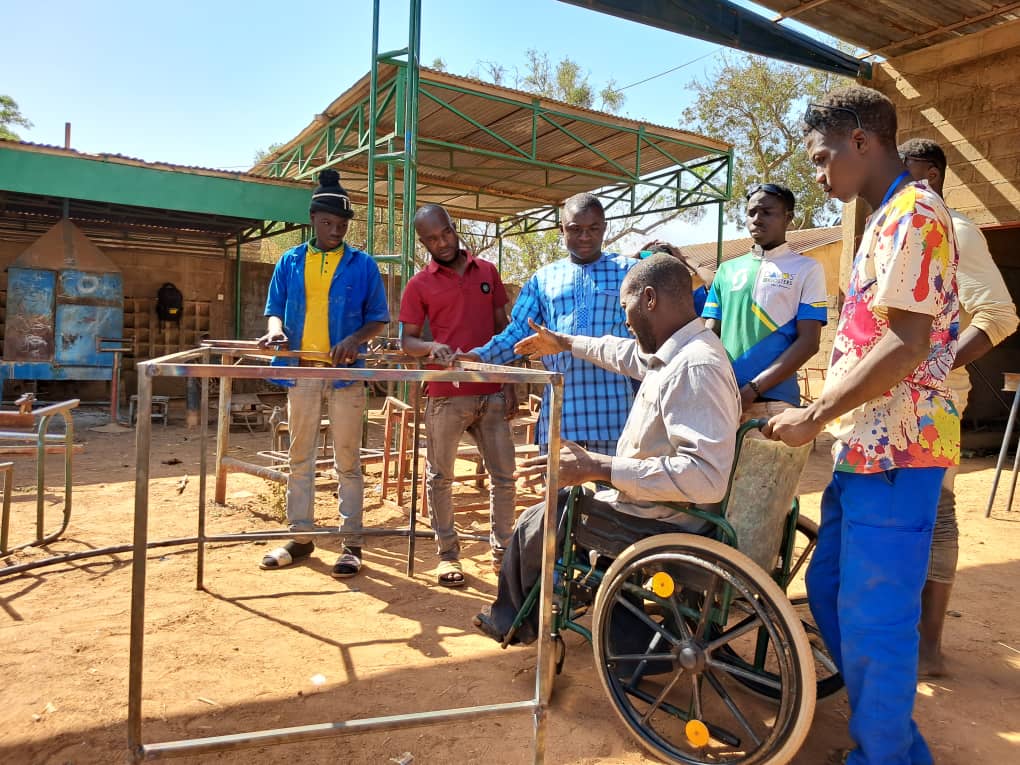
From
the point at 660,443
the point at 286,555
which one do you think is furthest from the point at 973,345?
the point at 286,555

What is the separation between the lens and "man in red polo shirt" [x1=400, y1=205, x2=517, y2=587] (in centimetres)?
359

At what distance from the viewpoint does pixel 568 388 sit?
3.28 meters

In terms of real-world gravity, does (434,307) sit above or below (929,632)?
above

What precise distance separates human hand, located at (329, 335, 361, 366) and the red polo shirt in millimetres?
328

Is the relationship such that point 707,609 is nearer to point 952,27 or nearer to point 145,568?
point 145,568

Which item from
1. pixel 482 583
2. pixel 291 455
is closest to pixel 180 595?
pixel 291 455

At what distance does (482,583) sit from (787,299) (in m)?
2.07

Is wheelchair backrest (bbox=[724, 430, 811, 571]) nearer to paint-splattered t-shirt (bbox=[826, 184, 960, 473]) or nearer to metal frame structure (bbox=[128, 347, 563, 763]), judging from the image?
paint-splattered t-shirt (bbox=[826, 184, 960, 473])

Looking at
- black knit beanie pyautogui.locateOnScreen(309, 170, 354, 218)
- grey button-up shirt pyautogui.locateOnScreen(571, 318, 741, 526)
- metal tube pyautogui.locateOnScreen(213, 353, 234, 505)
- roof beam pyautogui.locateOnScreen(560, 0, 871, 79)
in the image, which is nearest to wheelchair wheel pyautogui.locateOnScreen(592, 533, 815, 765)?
grey button-up shirt pyautogui.locateOnScreen(571, 318, 741, 526)

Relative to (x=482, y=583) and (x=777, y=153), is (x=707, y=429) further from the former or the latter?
(x=777, y=153)

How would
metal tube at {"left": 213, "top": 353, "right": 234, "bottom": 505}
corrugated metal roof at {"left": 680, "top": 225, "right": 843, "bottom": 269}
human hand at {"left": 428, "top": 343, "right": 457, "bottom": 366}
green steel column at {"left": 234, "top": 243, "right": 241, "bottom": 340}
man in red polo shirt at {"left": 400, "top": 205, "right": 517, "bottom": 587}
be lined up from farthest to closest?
corrugated metal roof at {"left": 680, "top": 225, "right": 843, "bottom": 269}, green steel column at {"left": 234, "top": 243, "right": 241, "bottom": 340}, metal tube at {"left": 213, "top": 353, "right": 234, "bottom": 505}, man in red polo shirt at {"left": 400, "top": 205, "right": 517, "bottom": 587}, human hand at {"left": 428, "top": 343, "right": 457, "bottom": 366}

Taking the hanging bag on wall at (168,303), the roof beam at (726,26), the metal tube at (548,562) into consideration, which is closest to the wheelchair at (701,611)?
the metal tube at (548,562)

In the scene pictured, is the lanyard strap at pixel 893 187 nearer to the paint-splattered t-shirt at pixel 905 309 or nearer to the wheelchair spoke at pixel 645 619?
the paint-splattered t-shirt at pixel 905 309

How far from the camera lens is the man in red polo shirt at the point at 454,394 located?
359 cm
